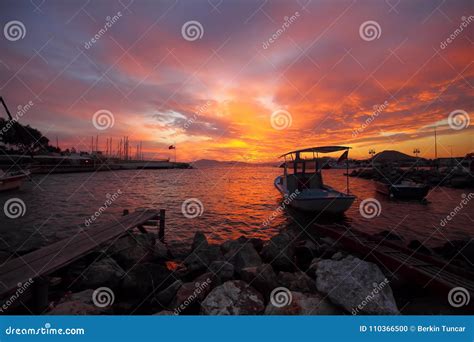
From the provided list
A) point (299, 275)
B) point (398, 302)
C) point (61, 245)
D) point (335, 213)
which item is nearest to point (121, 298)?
point (61, 245)

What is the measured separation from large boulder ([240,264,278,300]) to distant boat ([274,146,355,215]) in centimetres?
1017

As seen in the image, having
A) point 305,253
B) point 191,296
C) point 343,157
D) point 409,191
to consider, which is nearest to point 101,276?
point 191,296

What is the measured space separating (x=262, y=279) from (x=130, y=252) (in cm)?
474

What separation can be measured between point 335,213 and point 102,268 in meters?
13.9

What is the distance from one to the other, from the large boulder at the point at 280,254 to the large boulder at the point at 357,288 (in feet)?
8.54

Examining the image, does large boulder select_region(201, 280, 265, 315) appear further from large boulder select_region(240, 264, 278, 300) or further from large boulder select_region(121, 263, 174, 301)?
large boulder select_region(121, 263, 174, 301)

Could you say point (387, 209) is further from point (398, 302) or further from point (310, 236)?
point (398, 302)

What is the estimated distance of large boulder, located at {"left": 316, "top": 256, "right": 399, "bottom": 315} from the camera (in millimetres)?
4227

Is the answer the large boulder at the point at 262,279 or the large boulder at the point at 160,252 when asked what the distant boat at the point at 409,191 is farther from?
the large boulder at the point at 160,252

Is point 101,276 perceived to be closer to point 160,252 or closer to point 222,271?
point 160,252

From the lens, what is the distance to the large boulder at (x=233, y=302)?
432cm

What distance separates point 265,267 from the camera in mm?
5598

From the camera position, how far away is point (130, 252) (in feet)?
24.2

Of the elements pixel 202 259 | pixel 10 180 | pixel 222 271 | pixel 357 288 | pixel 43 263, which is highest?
pixel 357 288
